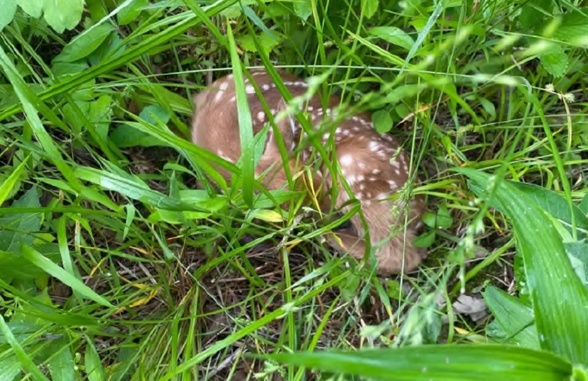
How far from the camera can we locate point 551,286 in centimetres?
72

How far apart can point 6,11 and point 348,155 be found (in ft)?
2.42

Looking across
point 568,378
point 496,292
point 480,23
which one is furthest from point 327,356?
point 480,23

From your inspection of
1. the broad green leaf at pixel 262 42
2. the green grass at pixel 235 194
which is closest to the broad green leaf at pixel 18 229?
the green grass at pixel 235 194

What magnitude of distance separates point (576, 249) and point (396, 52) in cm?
64

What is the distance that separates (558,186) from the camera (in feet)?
4.71

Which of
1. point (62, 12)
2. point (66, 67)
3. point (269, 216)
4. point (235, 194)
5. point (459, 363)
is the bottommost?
point (269, 216)

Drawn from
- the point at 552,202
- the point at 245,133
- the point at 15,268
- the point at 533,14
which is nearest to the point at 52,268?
the point at 15,268

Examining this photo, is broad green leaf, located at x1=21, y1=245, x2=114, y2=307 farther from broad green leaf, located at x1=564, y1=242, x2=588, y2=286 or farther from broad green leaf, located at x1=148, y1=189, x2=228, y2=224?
broad green leaf, located at x1=564, y1=242, x2=588, y2=286

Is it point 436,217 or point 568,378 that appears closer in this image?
point 568,378

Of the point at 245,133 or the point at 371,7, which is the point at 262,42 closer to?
the point at 371,7

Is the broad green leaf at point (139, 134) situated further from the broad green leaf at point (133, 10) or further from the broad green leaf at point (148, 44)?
the broad green leaf at point (148, 44)

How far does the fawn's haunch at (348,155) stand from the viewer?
1.46 metres

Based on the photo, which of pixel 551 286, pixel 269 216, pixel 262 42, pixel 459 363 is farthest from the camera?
pixel 262 42

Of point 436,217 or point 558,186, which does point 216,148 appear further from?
point 558,186
